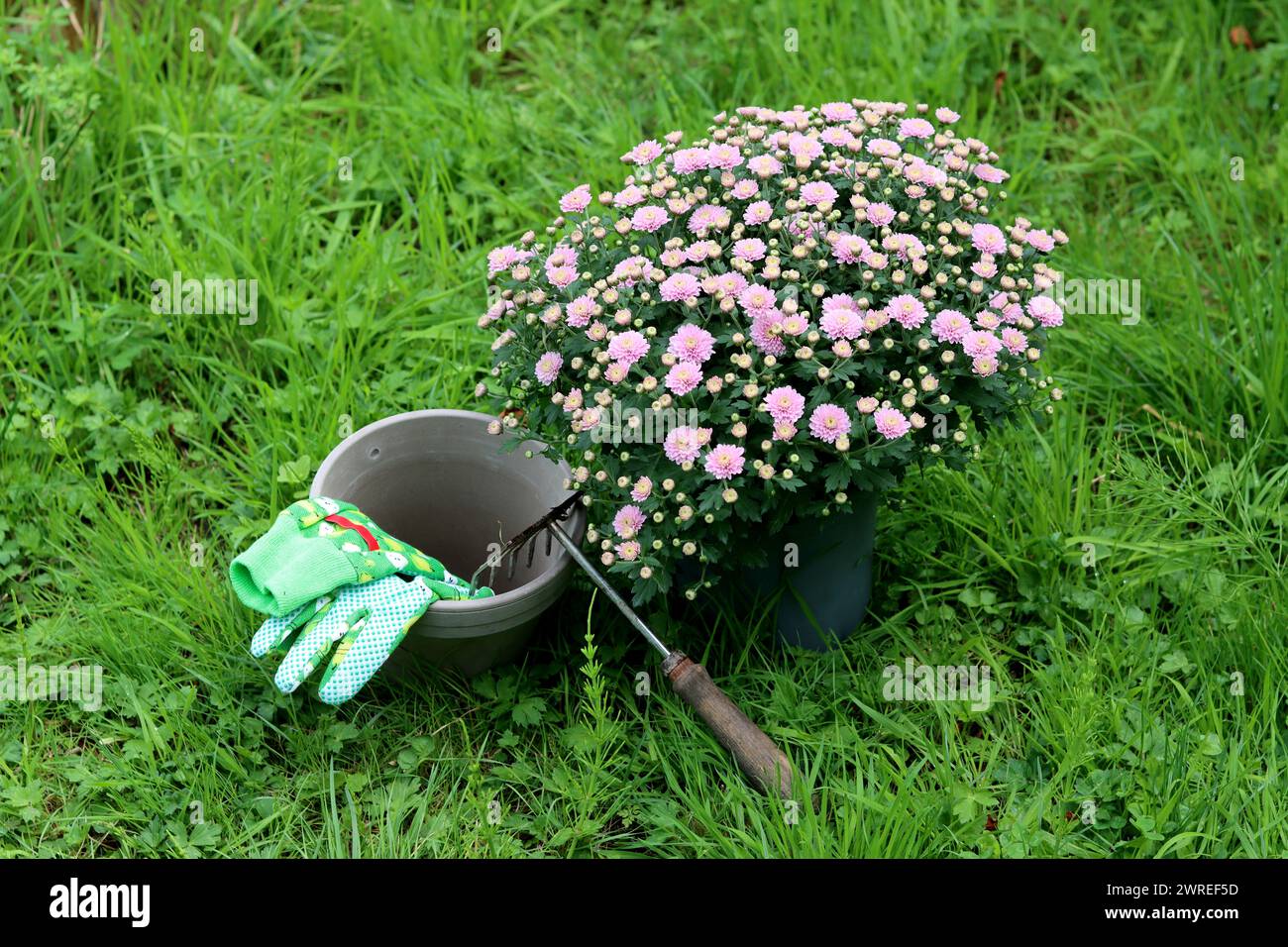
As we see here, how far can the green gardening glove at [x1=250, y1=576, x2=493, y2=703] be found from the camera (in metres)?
2.17

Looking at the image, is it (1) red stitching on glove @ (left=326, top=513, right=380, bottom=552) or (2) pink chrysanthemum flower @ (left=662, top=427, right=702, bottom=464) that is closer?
(2) pink chrysanthemum flower @ (left=662, top=427, right=702, bottom=464)

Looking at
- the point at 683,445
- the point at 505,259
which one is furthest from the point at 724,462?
the point at 505,259

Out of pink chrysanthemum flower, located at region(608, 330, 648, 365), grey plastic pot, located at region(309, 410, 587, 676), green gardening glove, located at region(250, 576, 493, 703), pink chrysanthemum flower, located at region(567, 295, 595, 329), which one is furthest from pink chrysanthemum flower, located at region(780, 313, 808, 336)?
green gardening glove, located at region(250, 576, 493, 703)

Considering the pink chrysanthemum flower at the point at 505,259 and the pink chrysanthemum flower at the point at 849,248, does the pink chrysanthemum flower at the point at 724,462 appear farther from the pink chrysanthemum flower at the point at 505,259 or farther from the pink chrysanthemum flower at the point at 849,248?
the pink chrysanthemum flower at the point at 505,259

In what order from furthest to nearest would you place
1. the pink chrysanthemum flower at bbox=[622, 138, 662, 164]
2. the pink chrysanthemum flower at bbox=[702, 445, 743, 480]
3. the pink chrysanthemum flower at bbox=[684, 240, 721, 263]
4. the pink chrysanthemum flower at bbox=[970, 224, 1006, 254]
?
1. the pink chrysanthemum flower at bbox=[622, 138, 662, 164]
2. the pink chrysanthemum flower at bbox=[970, 224, 1006, 254]
3. the pink chrysanthemum flower at bbox=[684, 240, 721, 263]
4. the pink chrysanthemum flower at bbox=[702, 445, 743, 480]

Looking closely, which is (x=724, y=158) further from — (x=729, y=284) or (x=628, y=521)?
(x=628, y=521)

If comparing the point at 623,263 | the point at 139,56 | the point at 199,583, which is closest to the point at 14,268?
the point at 139,56

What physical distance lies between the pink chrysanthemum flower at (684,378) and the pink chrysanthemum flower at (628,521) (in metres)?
0.20

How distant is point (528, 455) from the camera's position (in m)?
2.38

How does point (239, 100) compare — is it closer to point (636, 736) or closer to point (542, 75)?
point (542, 75)

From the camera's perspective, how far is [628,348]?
2088mm

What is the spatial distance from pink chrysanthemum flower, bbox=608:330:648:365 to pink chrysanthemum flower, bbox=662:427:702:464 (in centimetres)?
14

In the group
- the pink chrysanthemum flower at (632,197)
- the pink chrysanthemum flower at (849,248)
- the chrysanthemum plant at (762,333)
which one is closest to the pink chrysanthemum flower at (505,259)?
the chrysanthemum plant at (762,333)

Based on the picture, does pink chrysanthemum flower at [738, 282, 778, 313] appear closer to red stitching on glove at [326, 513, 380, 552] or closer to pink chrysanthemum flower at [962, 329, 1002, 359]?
pink chrysanthemum flower at [962, 329, 1002, 359]
